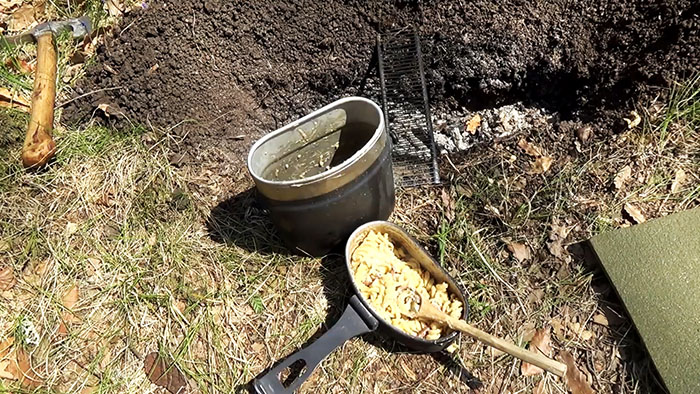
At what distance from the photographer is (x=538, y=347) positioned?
206 centimetres

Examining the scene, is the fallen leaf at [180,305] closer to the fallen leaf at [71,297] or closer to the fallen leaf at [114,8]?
the fallen leaf at [71,297]

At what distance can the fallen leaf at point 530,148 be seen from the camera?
7.93 ft

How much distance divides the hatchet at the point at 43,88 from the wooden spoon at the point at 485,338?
1767 mm

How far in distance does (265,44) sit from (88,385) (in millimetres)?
1722

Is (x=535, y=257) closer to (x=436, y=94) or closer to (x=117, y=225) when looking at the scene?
(x=436, y=94)

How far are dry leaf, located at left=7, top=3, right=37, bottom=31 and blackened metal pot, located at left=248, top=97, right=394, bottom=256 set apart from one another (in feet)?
6.27

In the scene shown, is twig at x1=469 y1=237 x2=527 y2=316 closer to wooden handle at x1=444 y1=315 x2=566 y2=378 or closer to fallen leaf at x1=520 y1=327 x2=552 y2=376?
fallen leaf at x1=520 y1=327 x2=552 y2=376

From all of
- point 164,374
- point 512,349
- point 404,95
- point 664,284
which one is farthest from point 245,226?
point 664,284

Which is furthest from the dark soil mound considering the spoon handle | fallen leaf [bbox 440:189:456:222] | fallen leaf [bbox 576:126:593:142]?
the spoon handle

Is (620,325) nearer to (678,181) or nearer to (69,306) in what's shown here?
(678,181)

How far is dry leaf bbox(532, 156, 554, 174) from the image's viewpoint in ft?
7.79

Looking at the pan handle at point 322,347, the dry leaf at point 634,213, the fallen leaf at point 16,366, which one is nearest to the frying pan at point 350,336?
the pan handle at point 322,347

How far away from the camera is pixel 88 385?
6.91ft

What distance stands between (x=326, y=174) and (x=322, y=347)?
61cm
